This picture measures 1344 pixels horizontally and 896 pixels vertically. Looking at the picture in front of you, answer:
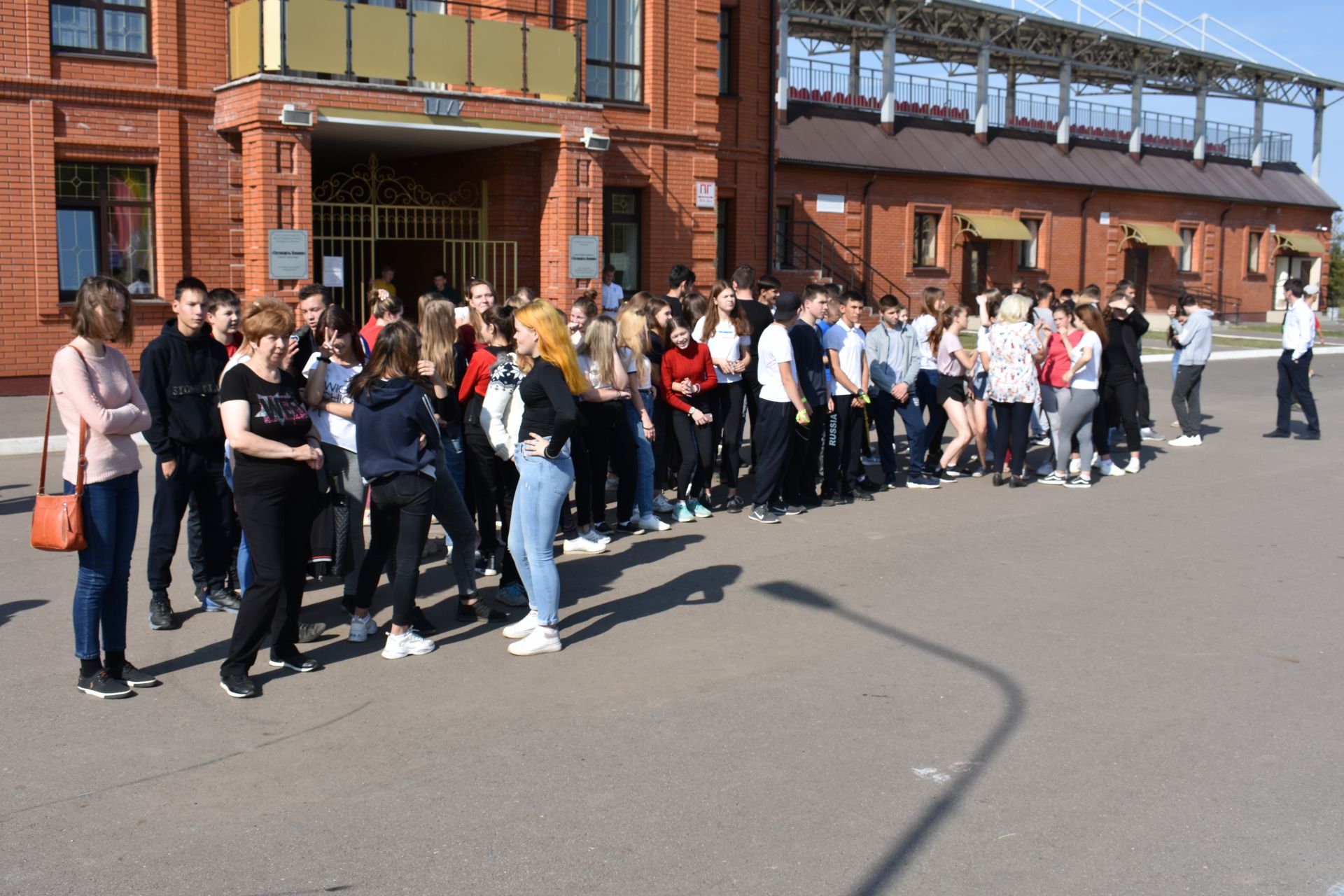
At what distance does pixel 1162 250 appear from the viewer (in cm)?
4281

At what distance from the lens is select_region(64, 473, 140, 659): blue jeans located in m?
5.86

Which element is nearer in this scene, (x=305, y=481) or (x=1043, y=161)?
(x=305, y=481)

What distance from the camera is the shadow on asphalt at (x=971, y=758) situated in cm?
431

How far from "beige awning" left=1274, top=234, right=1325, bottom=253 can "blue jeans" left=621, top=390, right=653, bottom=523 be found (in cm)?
4422

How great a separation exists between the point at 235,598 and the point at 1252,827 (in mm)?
5486

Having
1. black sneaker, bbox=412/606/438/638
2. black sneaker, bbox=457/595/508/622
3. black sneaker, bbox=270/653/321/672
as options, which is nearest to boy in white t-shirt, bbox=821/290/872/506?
black sneaker, bbox=457/595/508/622

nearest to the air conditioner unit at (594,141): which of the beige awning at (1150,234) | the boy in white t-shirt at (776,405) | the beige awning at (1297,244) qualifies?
the boy in white t-shirt at (776,405)

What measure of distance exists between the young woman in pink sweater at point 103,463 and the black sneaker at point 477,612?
1842 millimetres

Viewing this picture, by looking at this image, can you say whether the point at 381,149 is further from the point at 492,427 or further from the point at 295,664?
the point at 295,664

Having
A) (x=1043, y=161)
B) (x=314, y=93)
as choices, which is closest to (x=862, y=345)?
(x=314, y=93)

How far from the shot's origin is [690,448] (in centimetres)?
1016

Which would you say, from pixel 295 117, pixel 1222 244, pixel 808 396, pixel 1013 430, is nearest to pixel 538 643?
pixel 808 396

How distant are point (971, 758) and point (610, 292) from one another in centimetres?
1571

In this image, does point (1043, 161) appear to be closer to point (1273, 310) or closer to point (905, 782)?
point (1273, 310)
